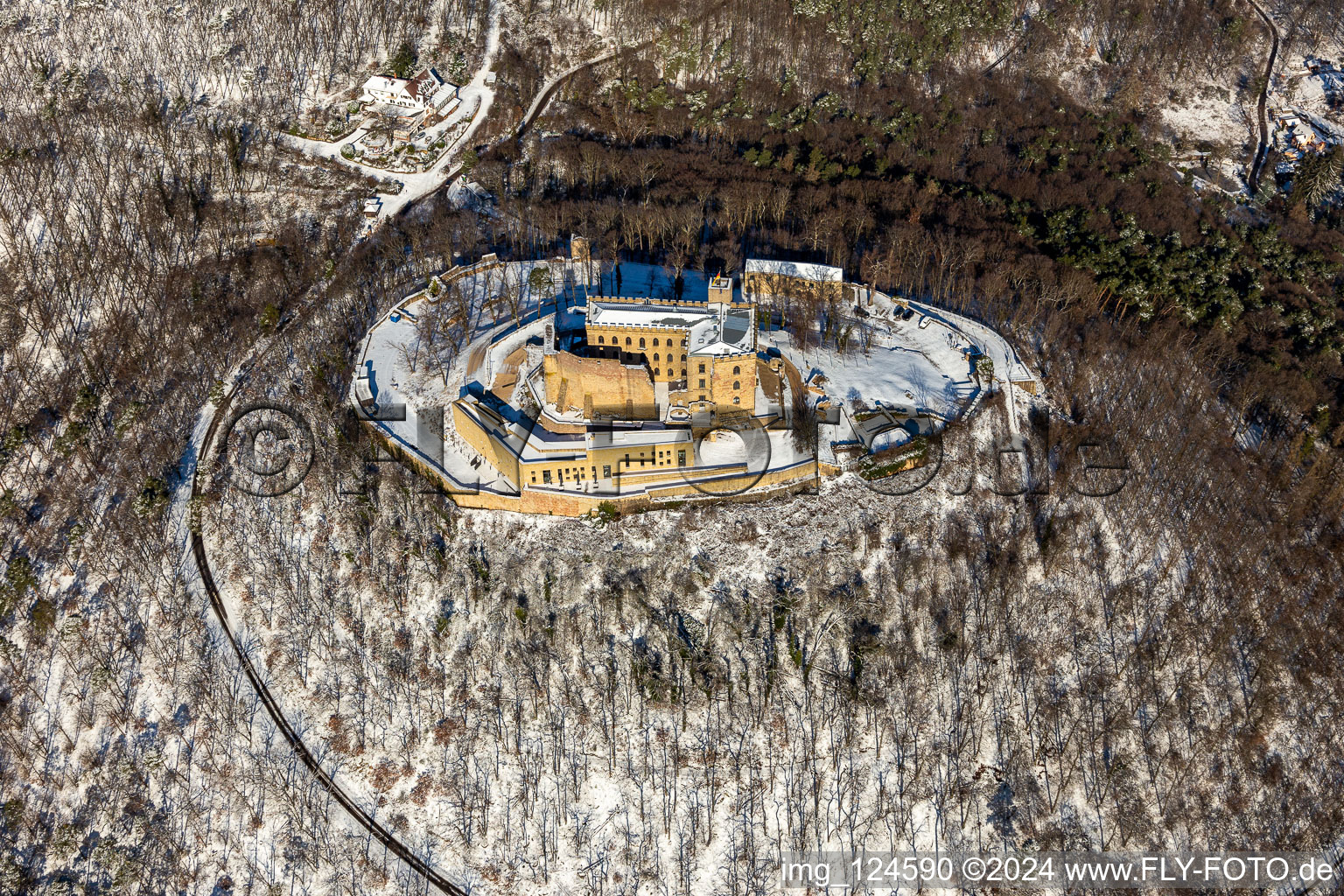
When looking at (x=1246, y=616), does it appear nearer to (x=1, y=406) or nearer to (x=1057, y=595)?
(x=1057, y=595)

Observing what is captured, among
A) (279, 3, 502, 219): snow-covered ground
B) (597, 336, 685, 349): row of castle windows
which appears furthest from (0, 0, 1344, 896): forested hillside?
(597, 336, 685, 349): row of castle windows

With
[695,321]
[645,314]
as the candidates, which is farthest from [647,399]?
[695,321]

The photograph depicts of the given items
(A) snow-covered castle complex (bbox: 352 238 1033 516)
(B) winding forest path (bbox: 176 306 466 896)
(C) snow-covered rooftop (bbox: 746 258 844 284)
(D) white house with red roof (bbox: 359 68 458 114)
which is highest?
(D) white house with red roof (bbox: 359 68 458 114)

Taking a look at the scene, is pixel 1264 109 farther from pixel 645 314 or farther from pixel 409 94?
pixel 409 94

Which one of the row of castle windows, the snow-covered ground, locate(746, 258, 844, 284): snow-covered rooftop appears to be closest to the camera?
the row of castle windows

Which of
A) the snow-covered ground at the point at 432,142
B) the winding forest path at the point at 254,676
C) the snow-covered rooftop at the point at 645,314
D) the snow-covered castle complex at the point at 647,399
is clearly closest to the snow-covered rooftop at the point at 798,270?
the snow-covered castle complex at the point at 647,399

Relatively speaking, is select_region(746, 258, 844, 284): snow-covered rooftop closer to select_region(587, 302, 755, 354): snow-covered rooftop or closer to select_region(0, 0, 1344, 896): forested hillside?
select_region(0, 0, 1344, 896): forested hillside

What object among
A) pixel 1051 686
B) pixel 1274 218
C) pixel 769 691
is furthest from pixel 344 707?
pixel 1274 218
